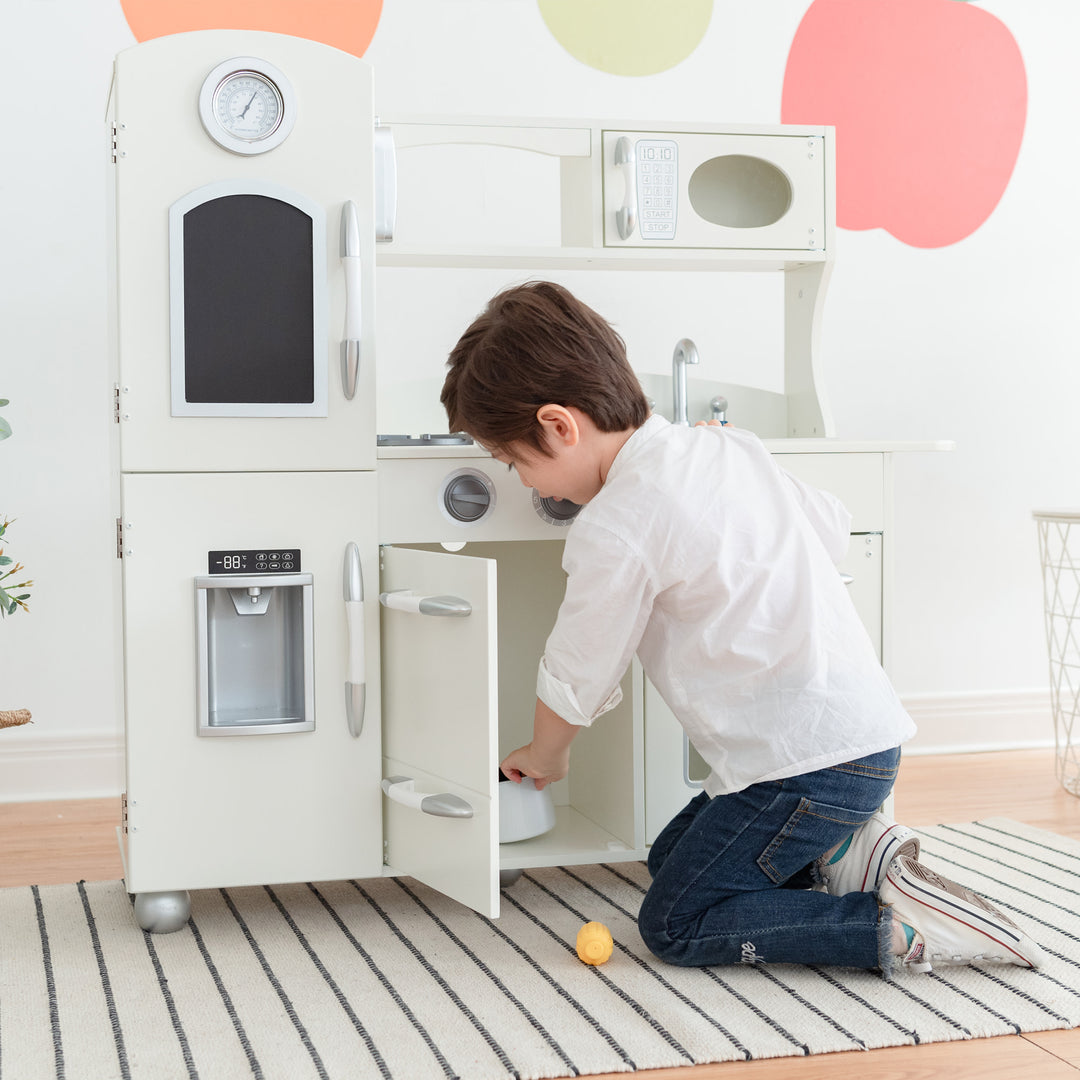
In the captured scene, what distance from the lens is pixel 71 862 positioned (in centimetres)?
184

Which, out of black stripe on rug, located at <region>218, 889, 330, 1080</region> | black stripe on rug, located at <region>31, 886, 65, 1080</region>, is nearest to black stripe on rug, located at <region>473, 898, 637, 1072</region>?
black stripe on rug, located at <region>218, 889, 330, 1080</region>

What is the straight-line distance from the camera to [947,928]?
1.35 metres

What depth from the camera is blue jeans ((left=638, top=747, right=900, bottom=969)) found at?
1350 mm

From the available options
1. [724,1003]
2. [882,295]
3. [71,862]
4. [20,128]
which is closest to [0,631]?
[71,862]

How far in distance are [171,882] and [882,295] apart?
181 centimetres

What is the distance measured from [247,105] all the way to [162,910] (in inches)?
37.6

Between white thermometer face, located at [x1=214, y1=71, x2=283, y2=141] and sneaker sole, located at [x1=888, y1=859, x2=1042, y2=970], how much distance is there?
1106mm

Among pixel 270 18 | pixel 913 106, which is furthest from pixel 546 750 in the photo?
pixel 913 106

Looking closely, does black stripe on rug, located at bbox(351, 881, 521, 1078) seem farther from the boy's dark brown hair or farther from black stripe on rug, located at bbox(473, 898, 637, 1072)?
the boy's dark brown hair

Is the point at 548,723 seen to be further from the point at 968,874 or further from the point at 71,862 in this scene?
the point at 71,862

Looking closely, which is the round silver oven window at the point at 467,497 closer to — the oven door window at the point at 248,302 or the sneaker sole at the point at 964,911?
the oven door window at the point at 248,302

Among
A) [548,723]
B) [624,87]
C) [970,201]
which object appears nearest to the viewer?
[548,723]

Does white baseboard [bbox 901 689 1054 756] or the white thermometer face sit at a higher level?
the white thermometer face

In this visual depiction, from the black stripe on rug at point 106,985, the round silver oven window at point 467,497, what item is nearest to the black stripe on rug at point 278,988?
the black stripe on rug at point 106,985
